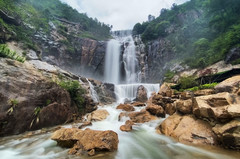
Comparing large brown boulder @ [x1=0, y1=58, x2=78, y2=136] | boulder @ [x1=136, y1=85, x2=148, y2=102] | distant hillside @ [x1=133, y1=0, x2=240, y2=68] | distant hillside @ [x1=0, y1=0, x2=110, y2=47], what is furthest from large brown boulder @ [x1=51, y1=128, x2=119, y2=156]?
distant hillside @ [x1=0, y1=0, x2=110, y2=47]

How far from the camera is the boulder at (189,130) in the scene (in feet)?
16.4

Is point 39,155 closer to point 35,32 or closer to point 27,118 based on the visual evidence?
point 27,118

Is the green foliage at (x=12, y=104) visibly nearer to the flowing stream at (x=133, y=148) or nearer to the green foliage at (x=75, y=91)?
the flowing stream at (x=133, y=148)

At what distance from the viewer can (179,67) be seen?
77.5 ft

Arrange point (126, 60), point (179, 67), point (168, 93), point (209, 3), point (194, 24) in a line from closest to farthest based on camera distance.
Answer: point (168, 93) → point (179, 67) → point (209, 3) → point (194, 24) → point (126, 60)

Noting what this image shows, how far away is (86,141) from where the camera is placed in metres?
4.35

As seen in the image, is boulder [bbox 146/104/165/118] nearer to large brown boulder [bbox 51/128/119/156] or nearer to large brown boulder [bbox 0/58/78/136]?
large brown boulder [bbox 51/128/119/156]

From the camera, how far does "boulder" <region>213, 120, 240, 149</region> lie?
4.07 m

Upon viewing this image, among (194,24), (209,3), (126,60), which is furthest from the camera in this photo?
(126,60)

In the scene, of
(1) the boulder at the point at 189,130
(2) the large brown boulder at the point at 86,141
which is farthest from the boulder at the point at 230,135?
(2) the large brown boulder at the point at 86,141

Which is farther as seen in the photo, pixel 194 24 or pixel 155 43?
pixel 155 43

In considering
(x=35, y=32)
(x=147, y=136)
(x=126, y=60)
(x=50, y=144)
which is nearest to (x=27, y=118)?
(x=50, y=144)

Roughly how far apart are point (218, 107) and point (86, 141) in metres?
5.34

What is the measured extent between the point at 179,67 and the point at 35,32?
28.5 metres
